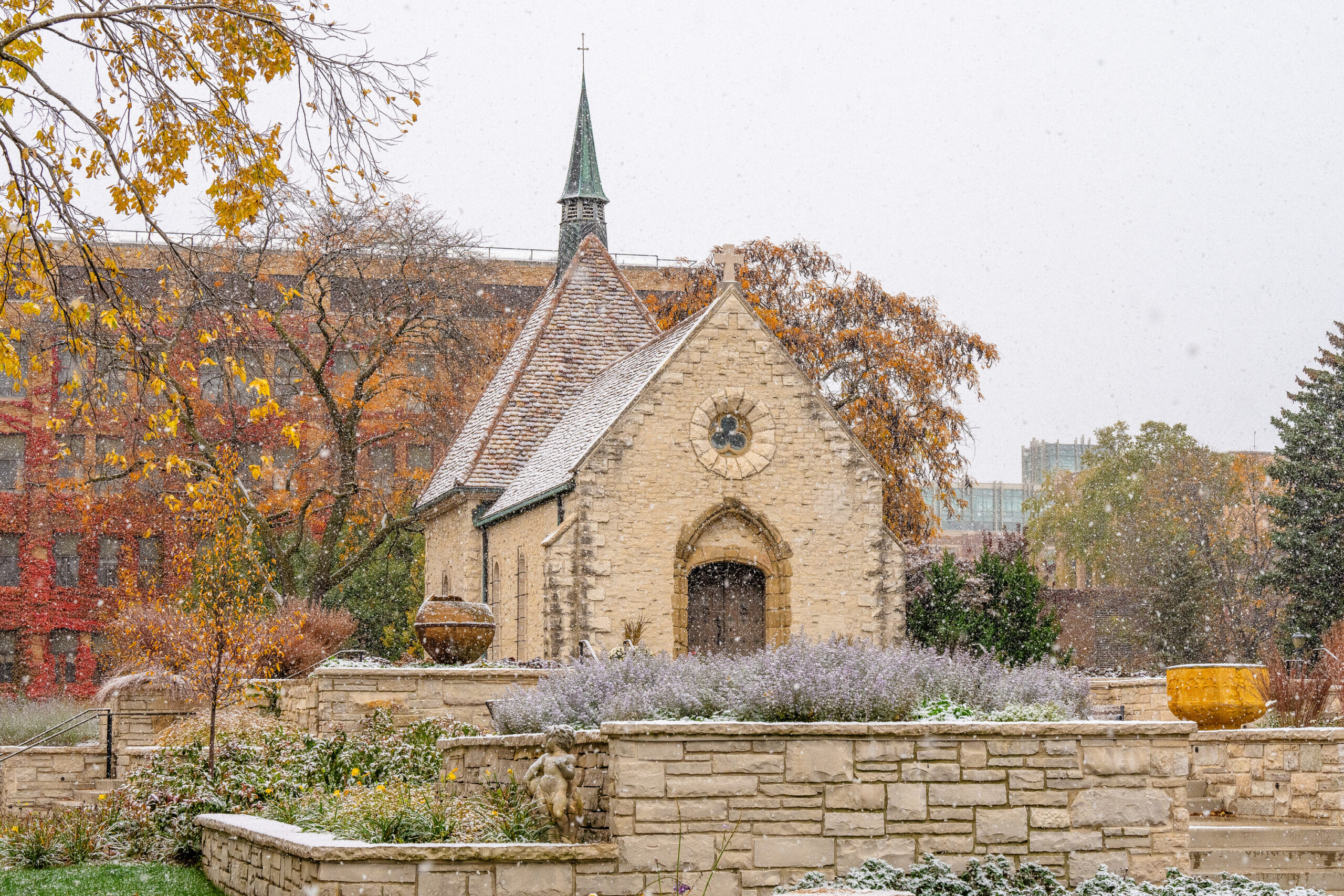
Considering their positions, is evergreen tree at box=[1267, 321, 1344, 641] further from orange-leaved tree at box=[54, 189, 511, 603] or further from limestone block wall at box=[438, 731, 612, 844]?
limestone block wall at box=[438, 731, 612, 844]

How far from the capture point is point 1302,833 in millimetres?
11414

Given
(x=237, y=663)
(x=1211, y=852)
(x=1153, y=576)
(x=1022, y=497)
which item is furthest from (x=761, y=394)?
(x=1022, y=497)

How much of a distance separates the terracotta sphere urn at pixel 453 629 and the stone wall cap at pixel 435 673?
813mm

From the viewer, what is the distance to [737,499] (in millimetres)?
20750

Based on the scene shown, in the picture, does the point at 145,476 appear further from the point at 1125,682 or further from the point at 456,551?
the point at 1125,682

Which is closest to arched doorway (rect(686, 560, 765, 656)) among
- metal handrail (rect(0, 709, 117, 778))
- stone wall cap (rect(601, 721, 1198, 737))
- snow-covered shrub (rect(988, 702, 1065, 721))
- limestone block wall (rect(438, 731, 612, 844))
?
metal handrail (rect(0, 709, 117, 778))

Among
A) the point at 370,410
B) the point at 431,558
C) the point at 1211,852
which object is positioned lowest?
the point at 1211,852

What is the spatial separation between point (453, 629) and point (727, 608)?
577 centimetres

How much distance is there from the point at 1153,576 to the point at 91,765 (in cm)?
3040

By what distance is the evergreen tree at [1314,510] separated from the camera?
105 feet

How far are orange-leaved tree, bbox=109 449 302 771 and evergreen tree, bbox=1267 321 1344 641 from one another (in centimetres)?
2218

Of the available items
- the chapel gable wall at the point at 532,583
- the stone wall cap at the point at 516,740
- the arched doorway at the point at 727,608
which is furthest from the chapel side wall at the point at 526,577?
the stone wall cap at the point at 516,740

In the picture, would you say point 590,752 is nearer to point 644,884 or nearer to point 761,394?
point 644,884

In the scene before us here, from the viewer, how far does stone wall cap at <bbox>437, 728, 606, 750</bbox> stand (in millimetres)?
9391
